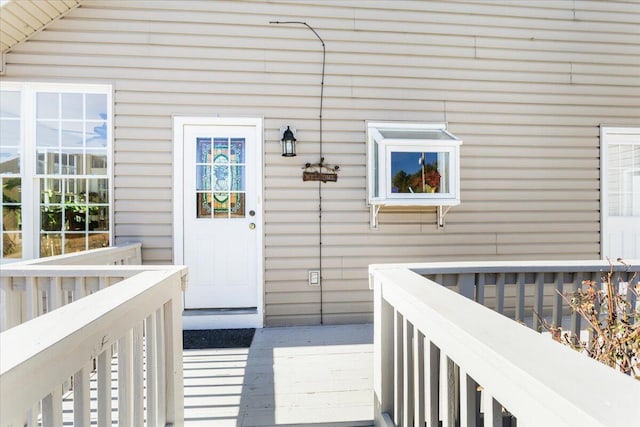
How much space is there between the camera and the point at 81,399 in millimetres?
900

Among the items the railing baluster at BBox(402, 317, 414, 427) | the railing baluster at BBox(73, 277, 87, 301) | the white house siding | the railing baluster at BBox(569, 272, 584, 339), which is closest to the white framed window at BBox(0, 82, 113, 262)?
the white house siding

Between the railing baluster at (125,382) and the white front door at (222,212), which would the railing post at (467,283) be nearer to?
the railing baluster at (125,382)

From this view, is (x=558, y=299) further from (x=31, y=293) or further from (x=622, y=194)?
(x=622, y=194)

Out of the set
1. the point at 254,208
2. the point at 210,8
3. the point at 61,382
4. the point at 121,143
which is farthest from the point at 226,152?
the point at 61,382

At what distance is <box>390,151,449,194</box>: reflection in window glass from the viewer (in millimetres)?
3369

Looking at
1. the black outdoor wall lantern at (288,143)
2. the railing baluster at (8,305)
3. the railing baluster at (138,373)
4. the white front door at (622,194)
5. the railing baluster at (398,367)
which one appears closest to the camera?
the railing baluster at (138,373)

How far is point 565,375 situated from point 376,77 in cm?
345

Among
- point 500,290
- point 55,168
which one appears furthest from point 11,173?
point 500,290

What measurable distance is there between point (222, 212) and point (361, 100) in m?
1.75

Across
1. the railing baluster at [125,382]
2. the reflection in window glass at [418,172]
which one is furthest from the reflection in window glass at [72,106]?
the railing baluster at [125,382]

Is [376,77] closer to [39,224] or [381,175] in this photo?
[381,175]

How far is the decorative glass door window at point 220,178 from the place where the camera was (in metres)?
3.56

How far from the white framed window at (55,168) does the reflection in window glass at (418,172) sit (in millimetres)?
2650

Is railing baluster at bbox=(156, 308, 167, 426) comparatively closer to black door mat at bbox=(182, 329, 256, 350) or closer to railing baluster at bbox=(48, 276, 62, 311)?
railing baluster at bbox=(48, 276, 62, 311)
